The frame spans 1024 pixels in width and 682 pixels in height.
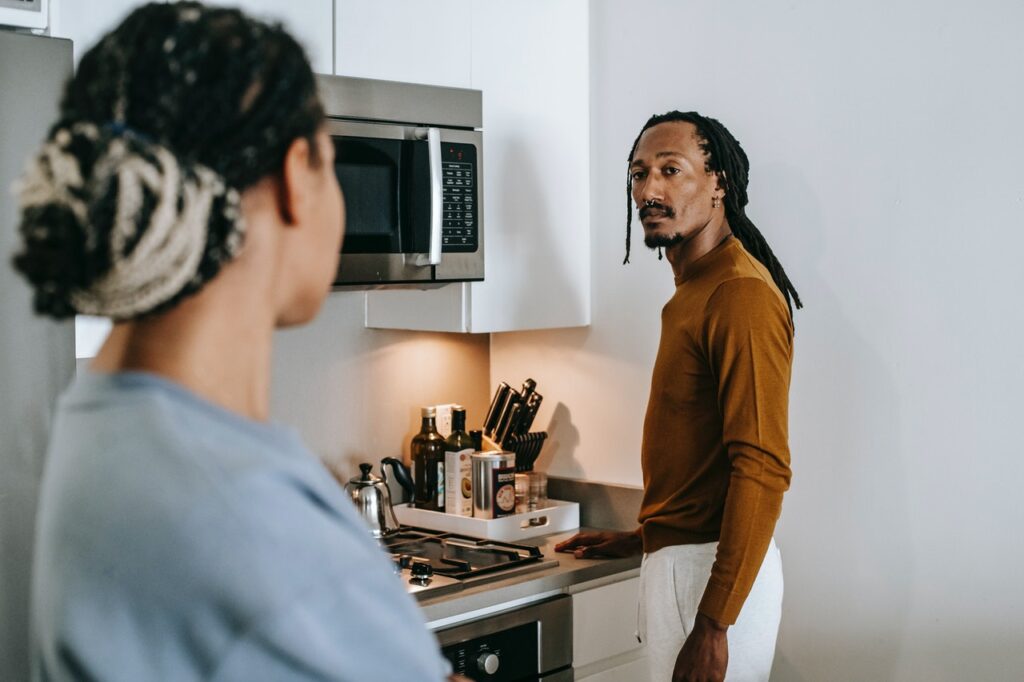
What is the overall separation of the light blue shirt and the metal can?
6.40ft

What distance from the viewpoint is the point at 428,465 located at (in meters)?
2.75

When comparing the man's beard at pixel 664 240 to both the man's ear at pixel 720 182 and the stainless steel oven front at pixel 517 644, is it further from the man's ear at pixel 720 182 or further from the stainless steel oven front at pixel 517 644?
the stainless steel oven front at pixel 517 644

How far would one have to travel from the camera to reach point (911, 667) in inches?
89.7

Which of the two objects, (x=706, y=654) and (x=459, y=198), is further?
(x=459, y=198)

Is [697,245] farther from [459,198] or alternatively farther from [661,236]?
[459,198]

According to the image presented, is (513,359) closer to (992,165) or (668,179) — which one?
(668,179)

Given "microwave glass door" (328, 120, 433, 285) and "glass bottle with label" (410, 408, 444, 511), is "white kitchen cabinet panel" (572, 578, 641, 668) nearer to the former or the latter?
"glass bottle with label" (410, 408, 444, 511)

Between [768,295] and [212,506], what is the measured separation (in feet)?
4.97

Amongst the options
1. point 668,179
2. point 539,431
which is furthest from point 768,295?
point 539,431

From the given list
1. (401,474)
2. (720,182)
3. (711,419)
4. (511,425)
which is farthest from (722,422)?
(401,474)

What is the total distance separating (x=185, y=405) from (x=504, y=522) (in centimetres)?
201

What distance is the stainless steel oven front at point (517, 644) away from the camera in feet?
7.14

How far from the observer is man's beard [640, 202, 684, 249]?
7.00 ft

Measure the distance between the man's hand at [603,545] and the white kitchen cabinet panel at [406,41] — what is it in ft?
3.48
